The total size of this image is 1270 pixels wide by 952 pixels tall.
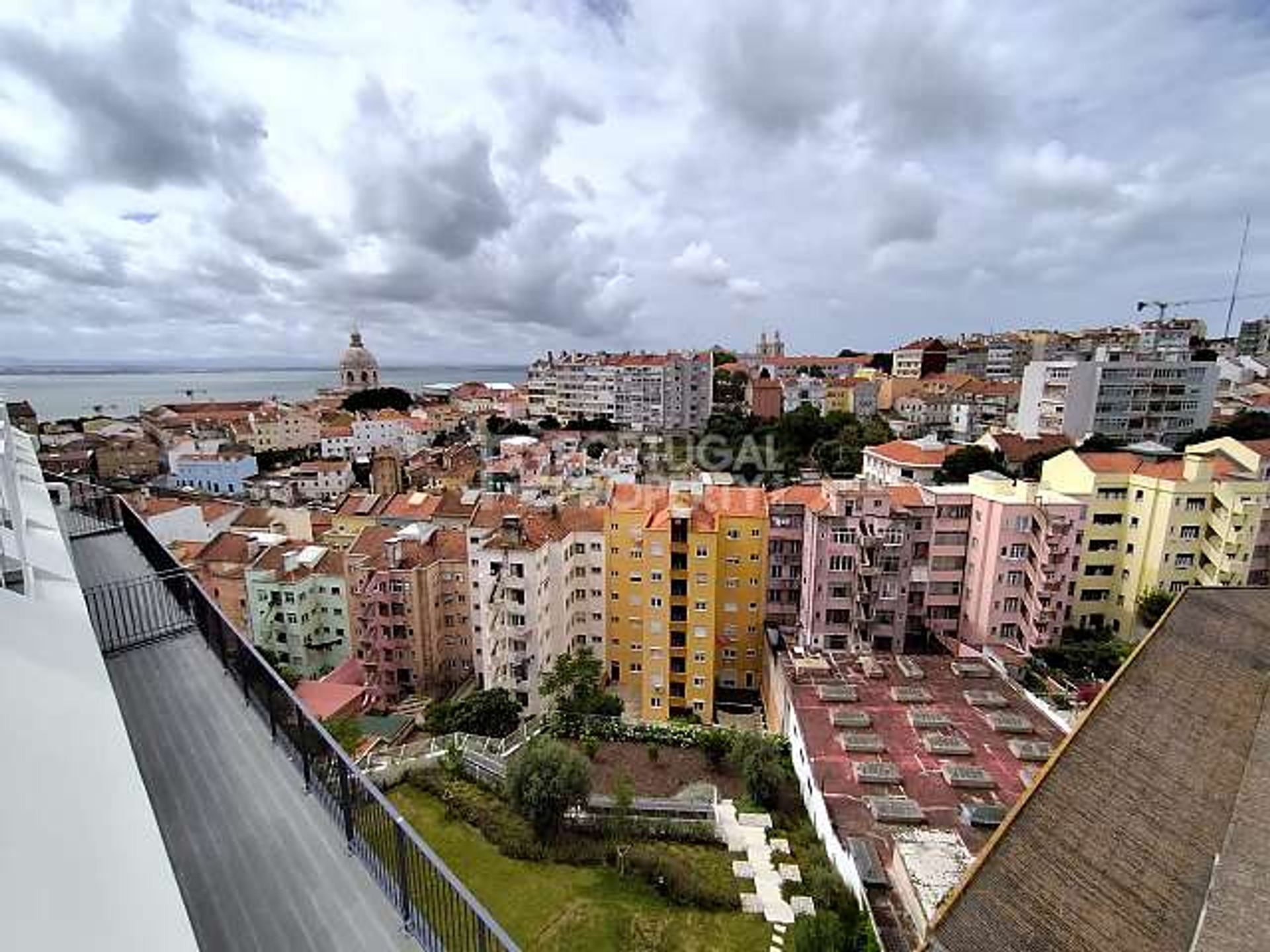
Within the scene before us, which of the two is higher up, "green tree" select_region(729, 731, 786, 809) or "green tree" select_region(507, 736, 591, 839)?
"green tree" select_region(507, 736, 591, 839)

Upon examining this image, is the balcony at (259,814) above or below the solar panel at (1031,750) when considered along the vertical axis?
above

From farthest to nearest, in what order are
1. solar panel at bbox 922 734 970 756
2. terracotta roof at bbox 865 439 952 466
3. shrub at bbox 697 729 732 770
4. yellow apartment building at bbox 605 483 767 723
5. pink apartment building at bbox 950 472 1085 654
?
terracotta roof at bbox 865 439 952 466, pink apartment building at bbox 950 472 1085 654, yellow apartment building at bbox 605 483 767 723, shrub at bbox 697 729 732 770, solar panel at bbox 922 734 970 756

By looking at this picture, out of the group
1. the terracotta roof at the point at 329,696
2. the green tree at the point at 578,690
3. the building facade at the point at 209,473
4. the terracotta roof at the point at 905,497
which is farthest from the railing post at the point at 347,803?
the building facade at the point at 209,473

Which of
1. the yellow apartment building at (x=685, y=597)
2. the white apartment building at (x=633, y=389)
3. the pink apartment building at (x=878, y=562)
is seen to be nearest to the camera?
the yellow apartment building at (x=685, y=597)

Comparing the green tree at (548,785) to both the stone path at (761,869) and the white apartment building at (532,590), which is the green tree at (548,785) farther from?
the white apartment building at (532,590)

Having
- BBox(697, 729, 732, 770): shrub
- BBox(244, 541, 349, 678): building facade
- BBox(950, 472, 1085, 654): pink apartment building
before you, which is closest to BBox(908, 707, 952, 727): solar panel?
BBox(697, 729, 732, 770): shrub

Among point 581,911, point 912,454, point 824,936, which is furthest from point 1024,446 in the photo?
point 581,911

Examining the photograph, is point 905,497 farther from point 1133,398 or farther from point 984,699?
point 1133,398

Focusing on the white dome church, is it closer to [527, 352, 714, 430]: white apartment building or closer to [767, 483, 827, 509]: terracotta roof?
[527, 352, 714, 430]: white apartment building
